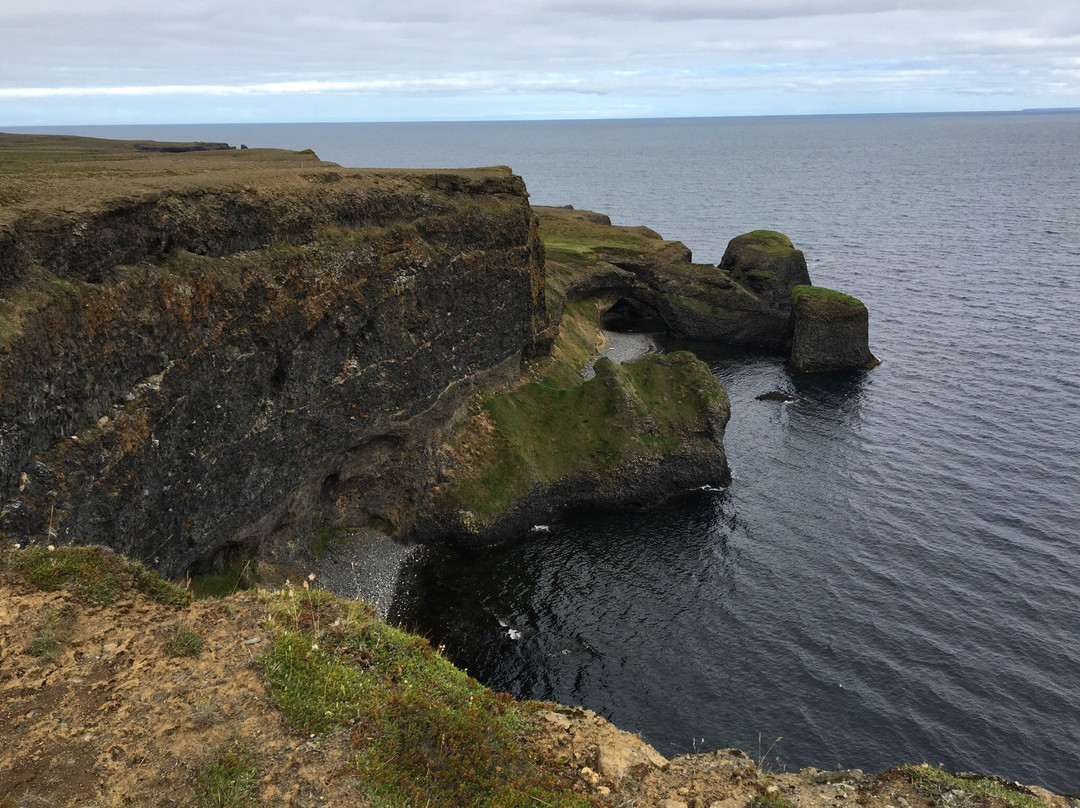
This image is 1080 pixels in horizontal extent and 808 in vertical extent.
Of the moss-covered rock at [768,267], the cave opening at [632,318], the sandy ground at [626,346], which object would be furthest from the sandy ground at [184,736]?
the moss-covered rock at [768,267]

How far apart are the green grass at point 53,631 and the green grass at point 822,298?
72.9 meters

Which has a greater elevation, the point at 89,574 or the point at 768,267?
the point at 768,267

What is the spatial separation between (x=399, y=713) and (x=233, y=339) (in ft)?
68.8

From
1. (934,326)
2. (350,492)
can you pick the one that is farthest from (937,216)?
(350,492)

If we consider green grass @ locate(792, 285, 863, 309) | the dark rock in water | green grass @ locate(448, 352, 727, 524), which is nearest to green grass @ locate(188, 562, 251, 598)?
green grass @ locate(448, 352, 727, 524)

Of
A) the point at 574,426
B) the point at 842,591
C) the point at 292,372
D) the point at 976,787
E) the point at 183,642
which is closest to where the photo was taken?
the point at 183,642

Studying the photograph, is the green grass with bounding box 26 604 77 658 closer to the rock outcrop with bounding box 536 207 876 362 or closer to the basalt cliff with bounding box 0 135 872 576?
the basalt cliff with bounding box 0 135 872 576

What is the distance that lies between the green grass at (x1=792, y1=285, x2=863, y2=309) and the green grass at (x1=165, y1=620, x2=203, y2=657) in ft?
234

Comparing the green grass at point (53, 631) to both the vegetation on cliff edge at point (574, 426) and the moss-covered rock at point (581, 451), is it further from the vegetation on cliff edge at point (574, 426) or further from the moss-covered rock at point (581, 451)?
the vegetation on cliff edge at point (574, 426)

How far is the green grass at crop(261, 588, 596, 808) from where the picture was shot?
16562 millimetres

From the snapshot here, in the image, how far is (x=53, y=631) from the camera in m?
17.8

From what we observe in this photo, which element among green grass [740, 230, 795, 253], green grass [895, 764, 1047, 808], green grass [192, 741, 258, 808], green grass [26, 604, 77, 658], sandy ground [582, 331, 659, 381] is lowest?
green grass [895, 764, 1047, 808]

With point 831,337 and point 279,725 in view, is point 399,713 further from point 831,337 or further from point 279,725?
point 831,337

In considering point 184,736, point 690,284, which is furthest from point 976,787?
point 690,284
